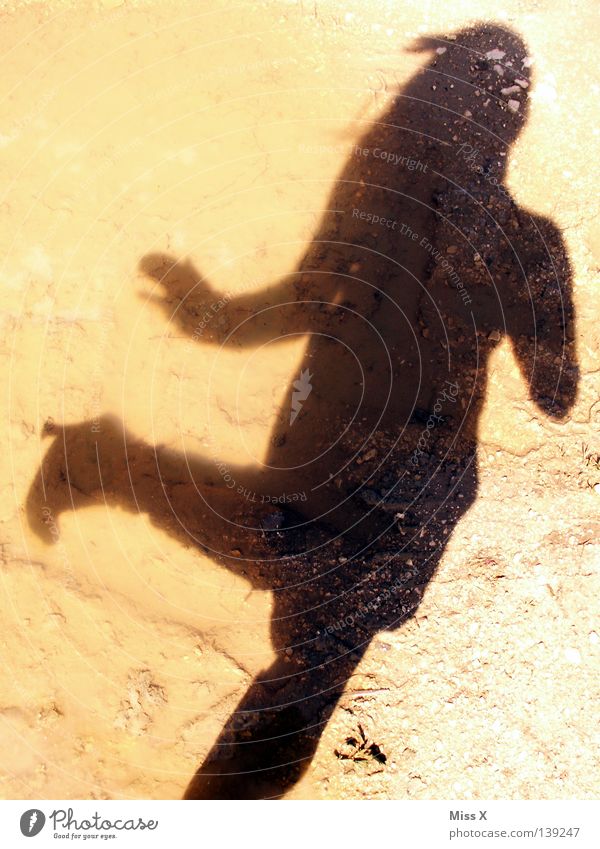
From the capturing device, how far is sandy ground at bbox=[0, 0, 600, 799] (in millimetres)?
5180

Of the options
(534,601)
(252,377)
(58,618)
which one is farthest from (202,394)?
(534,601)

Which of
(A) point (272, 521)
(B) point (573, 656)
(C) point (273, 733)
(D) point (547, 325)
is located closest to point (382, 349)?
(D) point (547, 325)

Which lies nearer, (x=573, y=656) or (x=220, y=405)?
(x=573, y=656)

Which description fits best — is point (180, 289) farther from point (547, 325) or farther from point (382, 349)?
point (547, 325)

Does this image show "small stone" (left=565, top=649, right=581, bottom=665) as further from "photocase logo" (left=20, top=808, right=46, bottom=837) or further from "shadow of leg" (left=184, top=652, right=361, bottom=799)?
"photocase logo" (left=20, top=808, right=46, bottom=837)

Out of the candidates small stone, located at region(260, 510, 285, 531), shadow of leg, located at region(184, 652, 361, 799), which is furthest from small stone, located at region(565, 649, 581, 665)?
small stone, located at region(260, 510, 285, 531)

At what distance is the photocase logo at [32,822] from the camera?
4742 mm

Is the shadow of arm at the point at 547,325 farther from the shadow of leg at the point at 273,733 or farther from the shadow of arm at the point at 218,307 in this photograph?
the shadow of leg at the point at 273,733

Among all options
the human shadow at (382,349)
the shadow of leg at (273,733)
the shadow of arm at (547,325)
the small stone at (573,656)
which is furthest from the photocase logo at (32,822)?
the shadow of arm at (547,325)

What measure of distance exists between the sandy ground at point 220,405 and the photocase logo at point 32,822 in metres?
0.42

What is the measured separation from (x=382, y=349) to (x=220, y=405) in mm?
1807

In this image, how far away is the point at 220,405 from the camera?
19.2 ft

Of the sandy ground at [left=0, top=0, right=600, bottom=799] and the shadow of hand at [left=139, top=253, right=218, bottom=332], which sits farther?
the shadow of hand at [left=139, top=253, right=218, bottom=332]

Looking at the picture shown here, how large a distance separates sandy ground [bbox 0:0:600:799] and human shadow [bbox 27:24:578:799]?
6.8 inches
